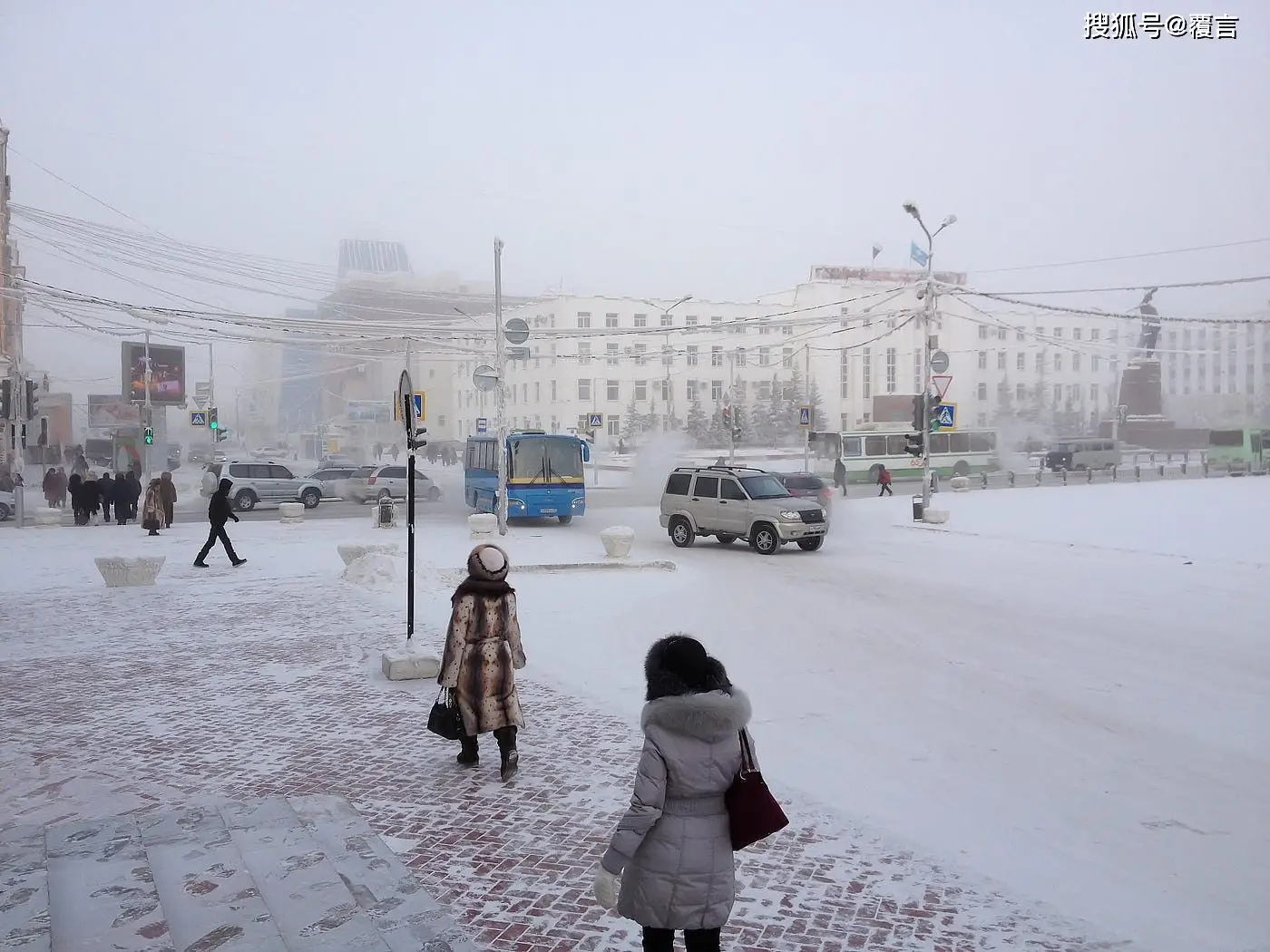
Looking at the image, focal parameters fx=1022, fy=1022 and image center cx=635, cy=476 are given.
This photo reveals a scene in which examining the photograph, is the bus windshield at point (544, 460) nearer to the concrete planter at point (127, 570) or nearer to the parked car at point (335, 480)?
the concrete planter at point (127, 570)

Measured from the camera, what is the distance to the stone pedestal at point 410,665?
1009 centimetres

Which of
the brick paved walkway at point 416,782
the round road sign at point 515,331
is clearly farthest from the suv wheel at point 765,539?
the brick paved walkway at point 416,782

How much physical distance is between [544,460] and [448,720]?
2201 cm

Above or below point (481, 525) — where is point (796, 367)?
above

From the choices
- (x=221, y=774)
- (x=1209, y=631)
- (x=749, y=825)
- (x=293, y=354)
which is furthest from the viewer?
(x=293, y=354)

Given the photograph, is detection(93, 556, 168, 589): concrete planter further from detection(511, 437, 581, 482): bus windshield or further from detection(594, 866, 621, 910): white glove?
detection(594, 866, 621, 910): white glove

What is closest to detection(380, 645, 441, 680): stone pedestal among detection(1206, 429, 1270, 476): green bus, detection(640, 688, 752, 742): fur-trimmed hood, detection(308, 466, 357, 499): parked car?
detection(640, 688, 752, 742): fur-trimmed hood

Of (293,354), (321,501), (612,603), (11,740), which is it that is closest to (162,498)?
(321,501)

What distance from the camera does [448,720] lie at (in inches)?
278

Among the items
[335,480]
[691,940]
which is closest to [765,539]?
[691,940]

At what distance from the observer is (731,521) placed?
2236 cm

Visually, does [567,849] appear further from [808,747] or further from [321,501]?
[321,501]

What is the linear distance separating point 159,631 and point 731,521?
40.9 feet

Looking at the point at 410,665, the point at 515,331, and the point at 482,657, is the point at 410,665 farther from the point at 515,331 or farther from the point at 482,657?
the point at 515,331
